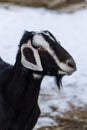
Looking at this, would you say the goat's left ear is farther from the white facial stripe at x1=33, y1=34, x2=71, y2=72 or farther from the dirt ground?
the dirt ground

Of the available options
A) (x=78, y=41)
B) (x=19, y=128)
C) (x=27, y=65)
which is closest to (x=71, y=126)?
(x=19, y=128)

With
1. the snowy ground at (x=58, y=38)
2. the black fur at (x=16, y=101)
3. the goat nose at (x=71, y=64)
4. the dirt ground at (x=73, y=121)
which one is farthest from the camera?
the snowy ground at (x=58, y=38)

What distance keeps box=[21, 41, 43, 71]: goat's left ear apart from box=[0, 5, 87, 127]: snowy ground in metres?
1.83

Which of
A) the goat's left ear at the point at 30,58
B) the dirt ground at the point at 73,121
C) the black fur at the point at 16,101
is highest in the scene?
the goat's left ear at the point at 30,58

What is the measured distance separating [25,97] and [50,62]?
1.74 feet

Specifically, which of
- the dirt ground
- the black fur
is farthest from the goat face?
the dirt ground

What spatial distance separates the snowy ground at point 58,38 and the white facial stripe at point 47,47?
190 cm

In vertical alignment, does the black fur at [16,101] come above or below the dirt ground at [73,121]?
above

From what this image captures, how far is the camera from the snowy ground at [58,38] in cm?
728

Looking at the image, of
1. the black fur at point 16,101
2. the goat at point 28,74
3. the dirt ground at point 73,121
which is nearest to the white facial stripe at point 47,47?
the goat at point 28,74

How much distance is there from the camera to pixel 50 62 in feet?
16.1

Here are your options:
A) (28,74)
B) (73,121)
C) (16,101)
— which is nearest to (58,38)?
(73,121)

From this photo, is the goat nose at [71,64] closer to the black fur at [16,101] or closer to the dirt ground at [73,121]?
the black fur at [16,101]

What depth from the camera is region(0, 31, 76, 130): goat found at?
4.89m
